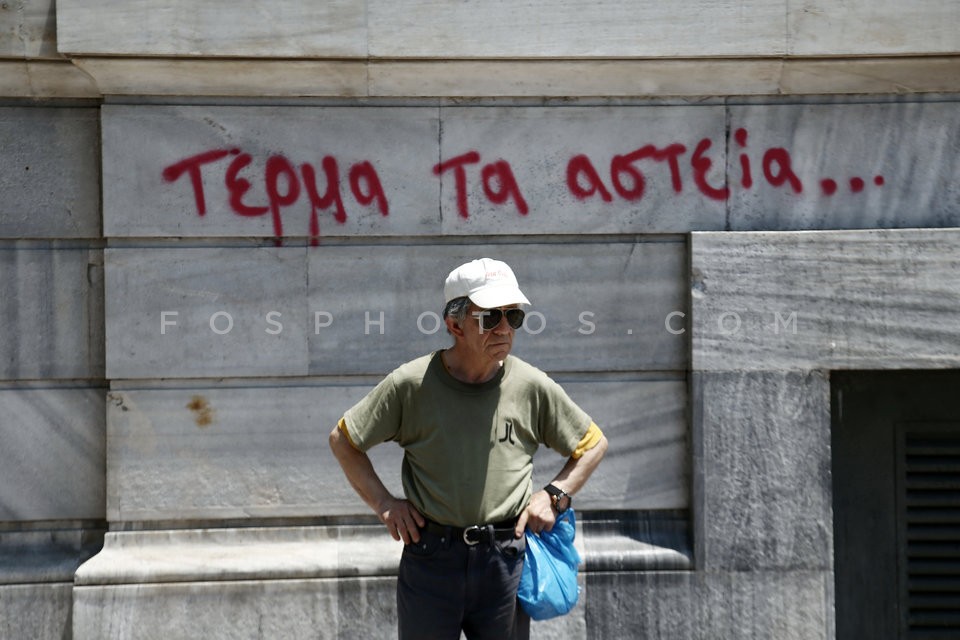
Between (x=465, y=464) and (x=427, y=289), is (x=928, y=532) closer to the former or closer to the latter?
(x=427, y=289)

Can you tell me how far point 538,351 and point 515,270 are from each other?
0.43m

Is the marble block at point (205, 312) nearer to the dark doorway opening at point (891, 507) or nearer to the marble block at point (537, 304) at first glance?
the marble block at point (537, 304)

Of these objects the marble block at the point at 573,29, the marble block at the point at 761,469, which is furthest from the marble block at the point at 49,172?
the marble block at the point at 761,469

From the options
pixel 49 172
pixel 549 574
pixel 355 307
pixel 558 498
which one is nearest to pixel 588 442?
pixel 558 498

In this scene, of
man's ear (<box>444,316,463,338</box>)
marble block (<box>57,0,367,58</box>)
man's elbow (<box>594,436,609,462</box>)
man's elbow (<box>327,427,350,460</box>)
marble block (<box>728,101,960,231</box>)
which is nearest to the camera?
man's ear (<box>444,316,463,338</box>)

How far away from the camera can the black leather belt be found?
3773mm

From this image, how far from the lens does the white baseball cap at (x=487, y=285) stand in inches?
148

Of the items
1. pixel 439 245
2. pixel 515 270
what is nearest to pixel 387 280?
pixel 439 245

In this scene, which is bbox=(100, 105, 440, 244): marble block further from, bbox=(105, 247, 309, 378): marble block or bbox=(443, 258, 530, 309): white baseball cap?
bbox=(443, 258, 530, 309): white baseball cap

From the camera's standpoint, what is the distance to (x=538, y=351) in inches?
216

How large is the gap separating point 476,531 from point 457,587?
215mm

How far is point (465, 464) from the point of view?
3.80 metres

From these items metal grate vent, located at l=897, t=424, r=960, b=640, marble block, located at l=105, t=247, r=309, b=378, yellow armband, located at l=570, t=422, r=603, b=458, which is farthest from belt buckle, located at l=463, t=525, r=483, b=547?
metal grate vent, located at l=897, t=424, r=960, b=640

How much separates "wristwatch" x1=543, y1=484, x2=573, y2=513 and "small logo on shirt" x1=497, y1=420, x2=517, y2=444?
23 cm
